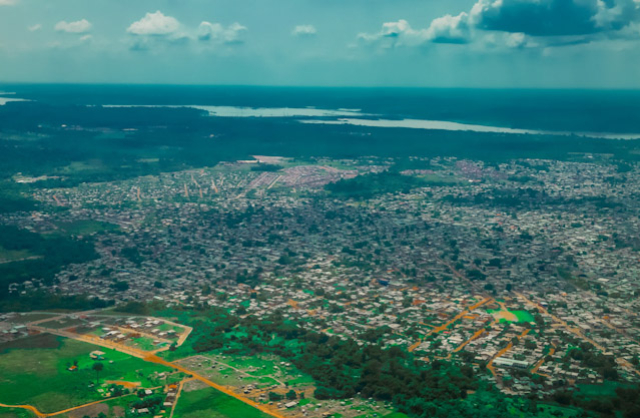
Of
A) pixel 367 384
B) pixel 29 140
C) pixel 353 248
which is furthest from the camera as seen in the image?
pixel 29 140

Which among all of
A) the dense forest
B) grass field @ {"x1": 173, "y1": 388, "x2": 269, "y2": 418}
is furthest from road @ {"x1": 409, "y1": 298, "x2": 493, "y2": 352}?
the dense forest

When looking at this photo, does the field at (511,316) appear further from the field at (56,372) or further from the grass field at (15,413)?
the grass field at (15,413)

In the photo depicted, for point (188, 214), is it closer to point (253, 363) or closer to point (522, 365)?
point (253, 363)

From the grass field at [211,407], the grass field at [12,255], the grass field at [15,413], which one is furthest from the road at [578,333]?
the grass field at [12,255]

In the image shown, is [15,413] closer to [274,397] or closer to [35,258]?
[274,397]

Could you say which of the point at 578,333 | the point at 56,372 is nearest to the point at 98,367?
the point at 56,372

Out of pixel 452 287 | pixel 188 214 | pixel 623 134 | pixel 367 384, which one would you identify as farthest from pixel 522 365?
pixel 623 134
